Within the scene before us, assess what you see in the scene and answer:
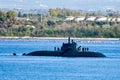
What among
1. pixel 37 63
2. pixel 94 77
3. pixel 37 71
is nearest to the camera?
pixel 94 77

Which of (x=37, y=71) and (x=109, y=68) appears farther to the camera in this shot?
(x=109, y=68)

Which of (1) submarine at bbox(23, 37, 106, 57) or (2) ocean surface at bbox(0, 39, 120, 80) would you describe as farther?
(1) submarine at bbox(23, 37, 106, 57)

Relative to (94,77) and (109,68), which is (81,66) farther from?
(94,77)

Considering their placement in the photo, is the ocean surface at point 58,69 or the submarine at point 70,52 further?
the submarine at point 70,52

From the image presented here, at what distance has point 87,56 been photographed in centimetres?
9812

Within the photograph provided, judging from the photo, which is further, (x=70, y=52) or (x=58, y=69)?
(x=70, y=52)

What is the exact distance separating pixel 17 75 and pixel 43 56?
32301 millimetres

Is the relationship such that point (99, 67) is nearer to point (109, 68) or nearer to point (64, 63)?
point (109, 68)

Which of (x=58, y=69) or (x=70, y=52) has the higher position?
(x=58, y=69)

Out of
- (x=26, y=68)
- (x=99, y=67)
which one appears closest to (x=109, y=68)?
(x=99, y=67)

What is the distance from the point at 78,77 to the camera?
66.0 meters

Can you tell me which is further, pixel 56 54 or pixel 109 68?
pixel 56 54

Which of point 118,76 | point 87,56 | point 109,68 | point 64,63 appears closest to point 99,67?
point 109,68

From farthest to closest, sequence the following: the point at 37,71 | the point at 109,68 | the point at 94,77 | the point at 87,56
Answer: the point at 87,56, the point at 109,68, the point at 37,71, the point at 94,77
